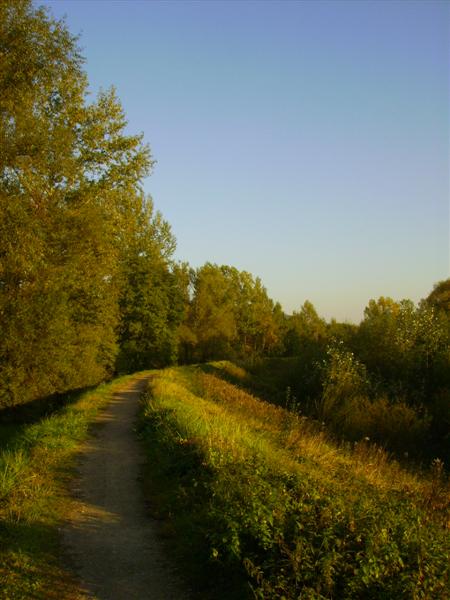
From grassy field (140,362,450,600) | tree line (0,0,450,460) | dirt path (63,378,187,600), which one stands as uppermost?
tree line (0,0,450,460)

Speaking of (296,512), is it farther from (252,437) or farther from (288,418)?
(288,418)

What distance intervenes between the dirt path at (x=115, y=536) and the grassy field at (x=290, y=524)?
0.34 metres

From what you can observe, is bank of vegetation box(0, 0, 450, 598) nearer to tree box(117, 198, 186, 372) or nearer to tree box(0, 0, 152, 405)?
tree box(0, 0, 152, 405)

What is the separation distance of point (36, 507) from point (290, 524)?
401cm

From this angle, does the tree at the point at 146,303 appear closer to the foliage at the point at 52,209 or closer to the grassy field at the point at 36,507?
the foliage at the point at 52,209

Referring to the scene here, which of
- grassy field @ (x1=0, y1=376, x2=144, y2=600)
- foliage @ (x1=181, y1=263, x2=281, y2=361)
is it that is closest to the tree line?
grassy field @ (x1=0, y1=376, x2=144, y2=600)

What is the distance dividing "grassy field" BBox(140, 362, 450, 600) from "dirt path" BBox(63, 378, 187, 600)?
1.10 ft

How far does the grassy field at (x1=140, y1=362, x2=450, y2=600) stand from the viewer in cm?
509

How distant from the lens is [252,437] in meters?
11.2

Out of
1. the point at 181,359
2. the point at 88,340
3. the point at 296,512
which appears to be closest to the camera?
the point at 296,512

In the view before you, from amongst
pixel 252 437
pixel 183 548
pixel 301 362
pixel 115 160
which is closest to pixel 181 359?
pixel 301 362

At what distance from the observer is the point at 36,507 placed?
775 cm

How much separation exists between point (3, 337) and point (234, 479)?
16510 mm

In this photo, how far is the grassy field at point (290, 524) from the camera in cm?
509
